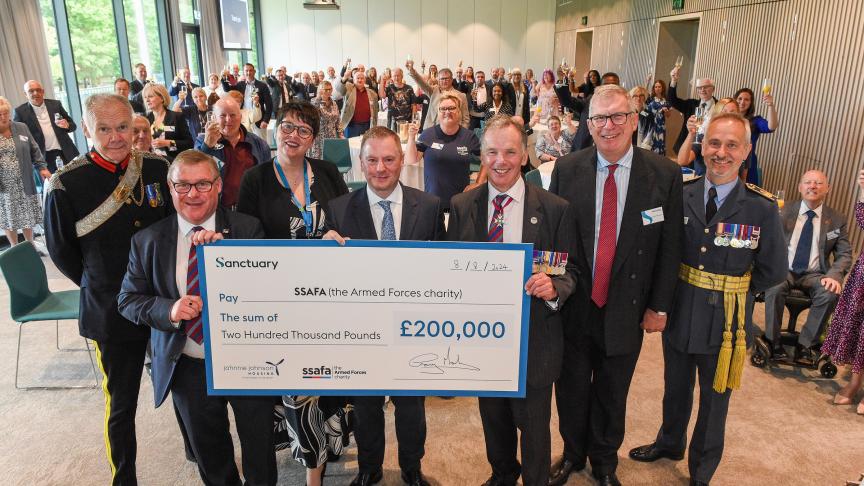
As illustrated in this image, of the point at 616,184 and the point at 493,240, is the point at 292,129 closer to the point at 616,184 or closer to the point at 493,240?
the point at 493,240

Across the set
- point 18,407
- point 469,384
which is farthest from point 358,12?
point 469,384

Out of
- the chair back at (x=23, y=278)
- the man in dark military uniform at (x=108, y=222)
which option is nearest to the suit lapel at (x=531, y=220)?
the man in dark military uniform at (x=108, y=222)

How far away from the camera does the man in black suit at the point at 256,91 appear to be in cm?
1045

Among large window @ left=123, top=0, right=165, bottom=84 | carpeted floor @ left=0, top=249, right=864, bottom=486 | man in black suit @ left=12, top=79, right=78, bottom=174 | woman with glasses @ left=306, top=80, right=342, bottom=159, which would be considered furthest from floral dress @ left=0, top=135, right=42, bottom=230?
large window @ left=123, top=0, right=165, bottom=84

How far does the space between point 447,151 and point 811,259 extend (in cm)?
280

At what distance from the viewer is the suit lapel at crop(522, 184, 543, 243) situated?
2.07 metres

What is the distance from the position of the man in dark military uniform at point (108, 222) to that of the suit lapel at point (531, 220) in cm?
151

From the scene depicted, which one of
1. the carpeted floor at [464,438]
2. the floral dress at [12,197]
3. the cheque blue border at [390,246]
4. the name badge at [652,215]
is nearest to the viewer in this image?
the cheque blue border at [390,246]

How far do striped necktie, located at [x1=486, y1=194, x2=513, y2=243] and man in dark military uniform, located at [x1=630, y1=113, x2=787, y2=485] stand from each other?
2.87ft

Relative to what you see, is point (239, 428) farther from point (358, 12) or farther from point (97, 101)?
point (358, 12)

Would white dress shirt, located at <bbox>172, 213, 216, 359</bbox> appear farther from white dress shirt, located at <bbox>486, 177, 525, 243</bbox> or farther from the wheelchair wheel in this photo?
the wheelchair wheel

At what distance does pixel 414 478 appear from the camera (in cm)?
267

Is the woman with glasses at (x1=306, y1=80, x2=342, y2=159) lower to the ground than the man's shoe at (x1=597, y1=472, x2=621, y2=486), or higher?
higher

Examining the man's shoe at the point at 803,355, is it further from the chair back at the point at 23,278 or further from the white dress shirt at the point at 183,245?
the chair back at the point at 23,278
